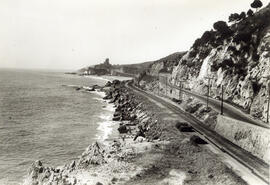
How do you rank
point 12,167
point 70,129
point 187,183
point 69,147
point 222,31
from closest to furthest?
point 187,183 < point 12,167 < point 69,147 < point 70,129 < point 222,31

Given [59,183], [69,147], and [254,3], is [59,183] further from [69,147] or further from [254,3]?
[254,3]

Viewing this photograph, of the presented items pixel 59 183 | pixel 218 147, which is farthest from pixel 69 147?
pixel 218 147

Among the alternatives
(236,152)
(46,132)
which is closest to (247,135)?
(236,152)

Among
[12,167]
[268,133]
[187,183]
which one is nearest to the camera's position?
[187,183]

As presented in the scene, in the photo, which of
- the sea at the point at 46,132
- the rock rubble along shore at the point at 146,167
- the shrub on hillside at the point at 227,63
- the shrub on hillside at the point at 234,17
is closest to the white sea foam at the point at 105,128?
the sea at the point at 46,132

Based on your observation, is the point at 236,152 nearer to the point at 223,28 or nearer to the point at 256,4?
the point at 223,28

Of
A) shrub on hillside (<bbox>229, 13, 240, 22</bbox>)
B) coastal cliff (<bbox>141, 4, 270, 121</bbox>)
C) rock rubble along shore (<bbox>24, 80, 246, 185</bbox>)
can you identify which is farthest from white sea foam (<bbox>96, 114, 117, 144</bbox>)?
shrub on hillside (<bbox>229, 13, 240, 22</bbox>)

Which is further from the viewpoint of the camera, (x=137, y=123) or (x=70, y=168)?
(x=137, y=123)
